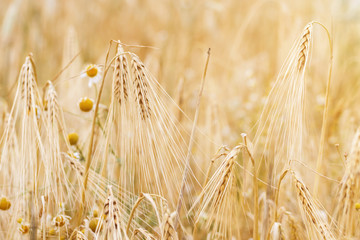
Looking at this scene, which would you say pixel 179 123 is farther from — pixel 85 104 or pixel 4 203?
pixel 4 203

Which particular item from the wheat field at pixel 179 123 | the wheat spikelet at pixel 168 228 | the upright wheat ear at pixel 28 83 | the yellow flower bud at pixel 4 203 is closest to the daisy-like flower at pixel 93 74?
the wheat field at pixel 179 123

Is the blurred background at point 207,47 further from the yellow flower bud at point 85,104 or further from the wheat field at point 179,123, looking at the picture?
the yellow flower bud at point 85,104

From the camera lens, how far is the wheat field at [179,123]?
2.45 feet

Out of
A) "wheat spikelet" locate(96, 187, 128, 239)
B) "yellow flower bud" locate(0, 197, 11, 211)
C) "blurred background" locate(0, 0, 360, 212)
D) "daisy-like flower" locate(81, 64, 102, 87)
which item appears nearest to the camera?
"wheat spikelet" locate(96, 187, 128, 239)

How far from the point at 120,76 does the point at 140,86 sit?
4 centimetres

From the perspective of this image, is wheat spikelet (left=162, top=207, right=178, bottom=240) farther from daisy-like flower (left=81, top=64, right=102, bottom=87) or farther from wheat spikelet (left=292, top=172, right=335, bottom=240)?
daisy-like flower (left=81, top=64, right=102, bottom=87)

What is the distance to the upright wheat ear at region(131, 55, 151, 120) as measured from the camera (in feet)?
2.42

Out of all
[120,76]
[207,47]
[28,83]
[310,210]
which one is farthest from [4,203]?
[207,47]

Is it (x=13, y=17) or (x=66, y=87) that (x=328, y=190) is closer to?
(x=66, y=87)

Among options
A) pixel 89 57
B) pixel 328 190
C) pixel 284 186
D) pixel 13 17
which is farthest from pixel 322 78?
pixel 13 17

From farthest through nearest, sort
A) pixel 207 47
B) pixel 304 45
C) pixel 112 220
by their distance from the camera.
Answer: pixel 207 47, pixel 304 45, pixel 112 220

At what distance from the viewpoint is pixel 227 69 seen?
198 cm

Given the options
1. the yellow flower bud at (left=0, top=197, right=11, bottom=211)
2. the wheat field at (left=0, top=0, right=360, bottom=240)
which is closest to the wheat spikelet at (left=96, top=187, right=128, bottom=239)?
the wheat field at (left=0, top=0, right=360, bottom=240)

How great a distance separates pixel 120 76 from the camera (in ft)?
2.44
